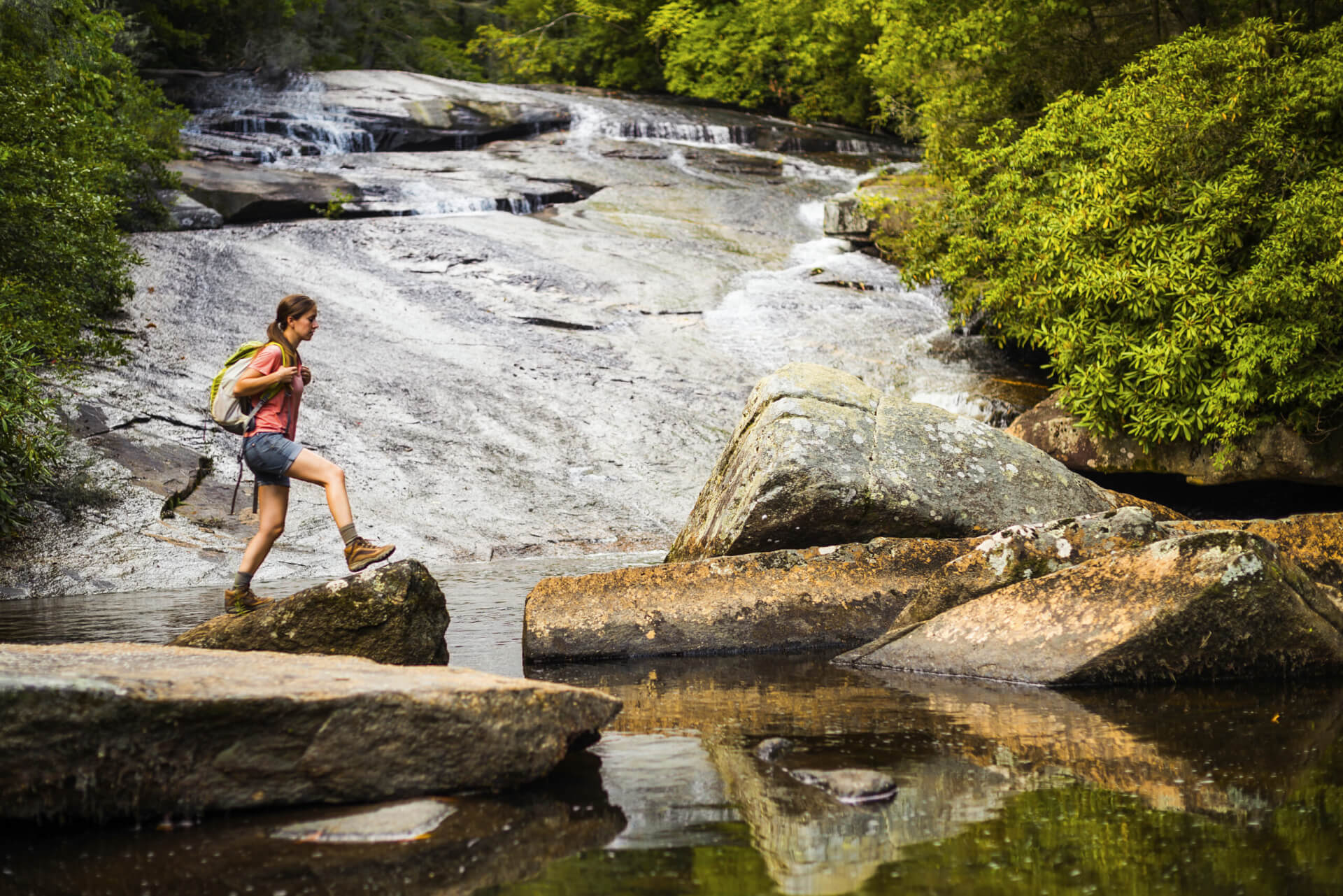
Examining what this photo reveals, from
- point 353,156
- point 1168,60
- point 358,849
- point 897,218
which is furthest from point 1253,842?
point 353,156

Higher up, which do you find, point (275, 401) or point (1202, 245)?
point (1202, 245)

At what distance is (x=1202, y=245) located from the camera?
11562mm

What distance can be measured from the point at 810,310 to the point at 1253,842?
16.6 meters

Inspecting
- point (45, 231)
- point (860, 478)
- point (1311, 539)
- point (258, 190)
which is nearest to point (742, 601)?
point (860, 478)

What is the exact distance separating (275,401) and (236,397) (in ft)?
0.79

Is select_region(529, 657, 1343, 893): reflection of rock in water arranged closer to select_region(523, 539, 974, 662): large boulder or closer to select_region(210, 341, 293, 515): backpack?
select_region(523, 539, 974, 662): large boulder

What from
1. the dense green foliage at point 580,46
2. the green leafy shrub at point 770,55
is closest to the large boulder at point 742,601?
the green leafy shrub at point 770,55

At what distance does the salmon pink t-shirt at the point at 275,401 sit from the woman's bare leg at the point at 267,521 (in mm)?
370

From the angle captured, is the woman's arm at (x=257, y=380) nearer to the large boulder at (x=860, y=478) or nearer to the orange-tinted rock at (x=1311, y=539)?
the large boulder at (x=860, y=478)

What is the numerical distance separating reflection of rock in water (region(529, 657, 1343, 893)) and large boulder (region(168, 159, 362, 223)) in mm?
18401

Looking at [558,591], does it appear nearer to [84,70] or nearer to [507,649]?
[507,649]

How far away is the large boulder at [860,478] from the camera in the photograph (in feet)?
25.7

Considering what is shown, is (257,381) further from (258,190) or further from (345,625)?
(258,190)

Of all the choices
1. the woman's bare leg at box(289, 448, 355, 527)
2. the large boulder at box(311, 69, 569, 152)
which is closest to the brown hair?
the woman's bare leg at box(289, 448, 355, 527)
